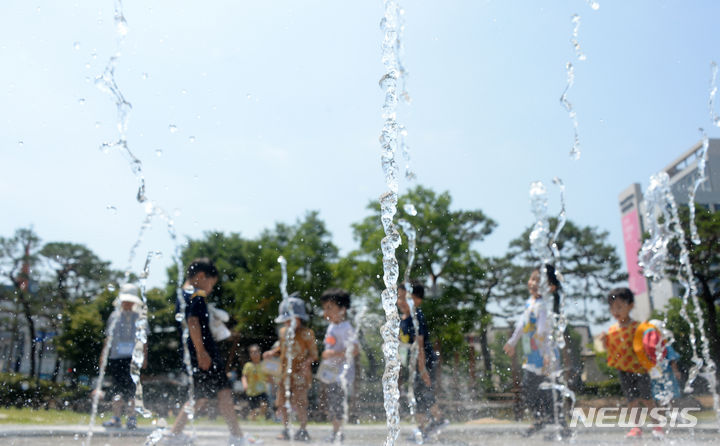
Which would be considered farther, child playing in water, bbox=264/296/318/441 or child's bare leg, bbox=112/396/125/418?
child's bare leg, bbox=112/396/125/418

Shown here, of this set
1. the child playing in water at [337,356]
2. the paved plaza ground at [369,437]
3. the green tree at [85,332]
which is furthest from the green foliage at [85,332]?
the child playing in water at [337,356]

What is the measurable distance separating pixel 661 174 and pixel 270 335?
7.98m

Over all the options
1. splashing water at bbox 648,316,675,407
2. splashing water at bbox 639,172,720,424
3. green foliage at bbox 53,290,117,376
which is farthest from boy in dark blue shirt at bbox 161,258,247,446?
green foliage at bbox 53,290,117,376

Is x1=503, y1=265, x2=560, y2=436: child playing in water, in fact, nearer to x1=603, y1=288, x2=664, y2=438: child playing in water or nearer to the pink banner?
x1=603, y1=288, x2=664, y2=438: child playing in water

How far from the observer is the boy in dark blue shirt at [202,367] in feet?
11.0

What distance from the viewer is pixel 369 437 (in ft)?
14.1

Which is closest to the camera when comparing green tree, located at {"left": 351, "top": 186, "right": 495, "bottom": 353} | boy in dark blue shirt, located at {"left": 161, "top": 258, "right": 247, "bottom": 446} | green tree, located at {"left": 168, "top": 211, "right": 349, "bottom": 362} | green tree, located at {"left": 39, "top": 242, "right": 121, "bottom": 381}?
boy in dark blue shirt, located at {"left": 161, "top": 258, "right": 247, "bottom": 446}

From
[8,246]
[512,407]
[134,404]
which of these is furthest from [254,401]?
[8,246]

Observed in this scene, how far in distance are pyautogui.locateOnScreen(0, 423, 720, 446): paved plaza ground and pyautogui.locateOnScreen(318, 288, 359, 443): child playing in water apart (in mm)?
213

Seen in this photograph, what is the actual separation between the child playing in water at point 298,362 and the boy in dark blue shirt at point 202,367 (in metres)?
0.71

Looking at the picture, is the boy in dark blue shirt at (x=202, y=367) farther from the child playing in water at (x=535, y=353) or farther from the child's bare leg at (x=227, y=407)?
the child playing in water at (x=535, y=353)

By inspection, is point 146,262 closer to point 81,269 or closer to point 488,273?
point 81,269

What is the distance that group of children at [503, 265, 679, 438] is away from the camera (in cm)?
415

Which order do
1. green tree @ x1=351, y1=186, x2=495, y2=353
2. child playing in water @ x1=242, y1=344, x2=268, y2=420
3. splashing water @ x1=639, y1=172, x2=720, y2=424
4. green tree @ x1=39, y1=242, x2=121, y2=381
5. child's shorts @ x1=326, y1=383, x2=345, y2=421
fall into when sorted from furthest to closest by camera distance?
green tree @ x1=351, y1=186, x2=495, y2=353 < green tree @ x1=39, y1=242, x2=121, y2=381 < splashing water @ x1=639, y1=172, x2=720, y2=424 < child playing in water @ x1=242, y1=344, x2=268, y2=420 < child's shorts @ x1=326, y1=383, x2=345, y2=421
